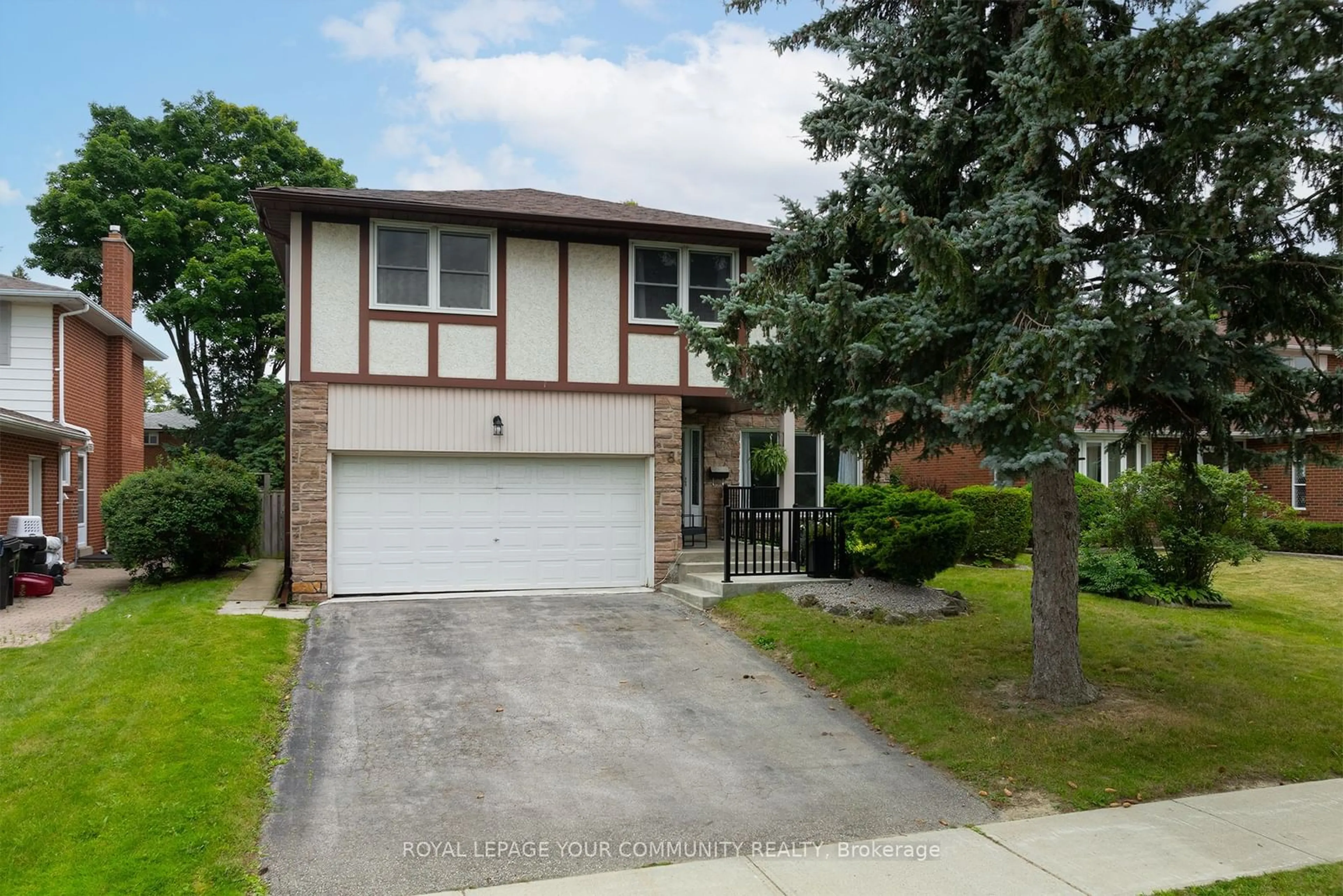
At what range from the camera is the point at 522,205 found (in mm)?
12688

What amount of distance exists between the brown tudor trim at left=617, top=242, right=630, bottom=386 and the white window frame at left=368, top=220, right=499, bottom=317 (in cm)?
185

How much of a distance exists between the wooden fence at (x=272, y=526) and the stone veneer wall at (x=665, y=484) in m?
8.36

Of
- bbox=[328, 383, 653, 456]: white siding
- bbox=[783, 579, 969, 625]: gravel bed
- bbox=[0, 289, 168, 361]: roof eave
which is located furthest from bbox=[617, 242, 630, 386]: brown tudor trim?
bbox=[0, 289, 168, 361]: roof eave

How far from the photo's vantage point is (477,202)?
12.3 meters

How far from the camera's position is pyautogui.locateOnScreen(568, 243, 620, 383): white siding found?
493 inches

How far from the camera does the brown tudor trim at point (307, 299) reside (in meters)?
11.4

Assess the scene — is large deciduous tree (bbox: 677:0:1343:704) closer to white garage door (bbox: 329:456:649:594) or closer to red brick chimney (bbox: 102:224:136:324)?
white garage door (bbox: 329:456:649:594)

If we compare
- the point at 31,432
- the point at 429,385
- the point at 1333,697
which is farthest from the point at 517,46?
the point at 1333,697

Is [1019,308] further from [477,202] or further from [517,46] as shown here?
[517,46]

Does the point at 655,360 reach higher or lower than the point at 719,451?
higher

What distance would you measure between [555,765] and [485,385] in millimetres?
7045

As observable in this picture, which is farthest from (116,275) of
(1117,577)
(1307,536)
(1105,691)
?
(1307,536)

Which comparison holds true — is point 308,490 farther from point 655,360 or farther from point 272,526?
point 272,526

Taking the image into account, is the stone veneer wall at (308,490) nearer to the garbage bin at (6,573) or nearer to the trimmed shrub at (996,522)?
the garbage bin at (6,573)
